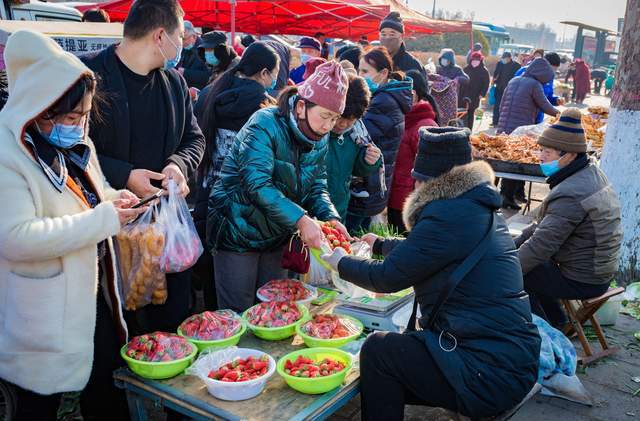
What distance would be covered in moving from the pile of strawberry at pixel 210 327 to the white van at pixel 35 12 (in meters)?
6.34

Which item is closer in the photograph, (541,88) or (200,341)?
(200,341)

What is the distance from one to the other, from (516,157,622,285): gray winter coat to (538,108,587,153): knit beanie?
0.55 feet

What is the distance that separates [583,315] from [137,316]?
3274 mm

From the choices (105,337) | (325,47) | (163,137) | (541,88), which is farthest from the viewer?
(325,47)

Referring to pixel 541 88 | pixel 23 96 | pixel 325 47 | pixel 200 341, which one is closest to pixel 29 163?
pixel 23 96

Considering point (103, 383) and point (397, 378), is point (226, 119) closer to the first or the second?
point (103, 383)

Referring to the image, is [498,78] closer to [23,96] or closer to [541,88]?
[541,88]

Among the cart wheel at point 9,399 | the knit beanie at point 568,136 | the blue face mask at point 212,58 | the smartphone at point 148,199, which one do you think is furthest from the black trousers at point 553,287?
the blue face mask at point 212,58

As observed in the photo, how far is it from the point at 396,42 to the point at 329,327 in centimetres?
531

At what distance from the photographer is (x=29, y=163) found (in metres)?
2.24

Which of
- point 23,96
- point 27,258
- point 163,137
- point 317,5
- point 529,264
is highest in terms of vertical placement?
point 317,5

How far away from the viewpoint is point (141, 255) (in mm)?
2865

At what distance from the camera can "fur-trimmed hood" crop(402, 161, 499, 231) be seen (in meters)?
2.72

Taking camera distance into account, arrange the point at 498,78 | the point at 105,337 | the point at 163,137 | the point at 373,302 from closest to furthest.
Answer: the point at 105,337 < the point at 163,137 < the point at 373,302 < the point at 498,78
